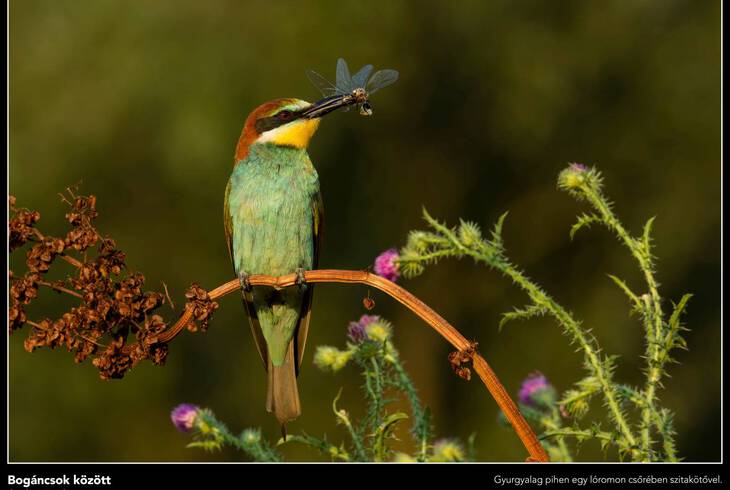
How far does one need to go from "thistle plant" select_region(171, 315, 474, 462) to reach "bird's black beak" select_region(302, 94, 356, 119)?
84 centimetres

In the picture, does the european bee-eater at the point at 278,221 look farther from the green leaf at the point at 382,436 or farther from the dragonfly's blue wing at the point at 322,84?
the green leaf at the point at 382,436

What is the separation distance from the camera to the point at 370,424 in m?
2.21

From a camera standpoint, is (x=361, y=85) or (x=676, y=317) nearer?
(x=676, y=317)

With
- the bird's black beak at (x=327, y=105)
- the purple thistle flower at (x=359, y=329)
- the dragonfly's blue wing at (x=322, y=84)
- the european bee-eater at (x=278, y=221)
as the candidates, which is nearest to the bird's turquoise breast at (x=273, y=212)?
the european bee-eater at (x=278, y=221)

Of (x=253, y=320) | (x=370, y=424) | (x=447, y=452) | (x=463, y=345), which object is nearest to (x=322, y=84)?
(x=253, y=320)

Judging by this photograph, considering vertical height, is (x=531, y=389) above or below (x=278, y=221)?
below

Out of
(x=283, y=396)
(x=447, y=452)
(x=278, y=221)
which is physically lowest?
(x=447, y=452)

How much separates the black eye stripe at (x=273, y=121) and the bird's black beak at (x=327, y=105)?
0.16 ft

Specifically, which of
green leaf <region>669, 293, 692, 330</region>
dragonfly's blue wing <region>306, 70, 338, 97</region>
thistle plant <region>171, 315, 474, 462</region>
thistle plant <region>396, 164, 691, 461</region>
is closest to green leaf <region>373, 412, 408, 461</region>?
thistle plant <region>171, 315, 474, 462</region>

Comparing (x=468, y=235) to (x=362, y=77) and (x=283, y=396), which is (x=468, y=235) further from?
(x=283, y=396)

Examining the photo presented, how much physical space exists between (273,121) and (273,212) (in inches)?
14.0

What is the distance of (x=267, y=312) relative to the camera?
3348 millimetres

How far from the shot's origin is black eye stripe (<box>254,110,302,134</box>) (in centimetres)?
335

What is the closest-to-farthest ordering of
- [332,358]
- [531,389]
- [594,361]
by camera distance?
[594,361] < [332,358] < [531,389]
